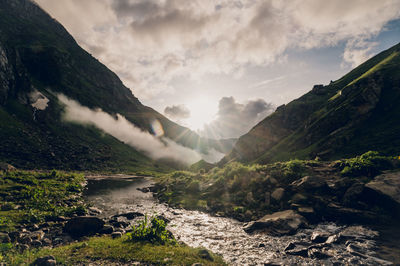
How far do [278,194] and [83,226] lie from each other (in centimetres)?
3225

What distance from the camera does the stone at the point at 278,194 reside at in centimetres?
3541

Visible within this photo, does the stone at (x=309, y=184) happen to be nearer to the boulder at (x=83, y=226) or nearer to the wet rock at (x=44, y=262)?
the boulder at (x=83, y=226)

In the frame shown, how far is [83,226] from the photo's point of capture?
2452 cm

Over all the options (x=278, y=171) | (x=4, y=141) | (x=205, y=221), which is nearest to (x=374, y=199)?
(x=278, y=171)

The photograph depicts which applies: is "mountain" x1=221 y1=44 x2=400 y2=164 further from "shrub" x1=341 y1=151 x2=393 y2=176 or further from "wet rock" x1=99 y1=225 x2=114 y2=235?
"wet rock" x1=99 y1=225 x2=114 y2=235

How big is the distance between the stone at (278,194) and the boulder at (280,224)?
200 inches

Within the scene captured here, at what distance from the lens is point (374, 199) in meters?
28.6

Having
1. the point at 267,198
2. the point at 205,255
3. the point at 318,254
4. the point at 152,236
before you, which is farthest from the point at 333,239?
the point at 152,236

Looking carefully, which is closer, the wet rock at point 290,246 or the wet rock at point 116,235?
the wet rock at point 290,246

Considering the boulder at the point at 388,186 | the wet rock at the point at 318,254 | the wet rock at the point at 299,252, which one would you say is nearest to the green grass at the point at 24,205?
the wet rock at the point at 299,252

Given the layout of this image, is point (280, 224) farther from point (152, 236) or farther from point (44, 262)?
point (44, 262)

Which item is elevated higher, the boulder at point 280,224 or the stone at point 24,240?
the stone at point 24,240

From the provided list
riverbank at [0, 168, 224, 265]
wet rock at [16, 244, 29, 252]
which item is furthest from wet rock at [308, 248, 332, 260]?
wet rock at [16, 244, 29, 252]

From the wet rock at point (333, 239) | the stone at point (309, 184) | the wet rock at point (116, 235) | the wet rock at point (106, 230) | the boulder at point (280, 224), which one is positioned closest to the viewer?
the wet rock at point (333, 239)
